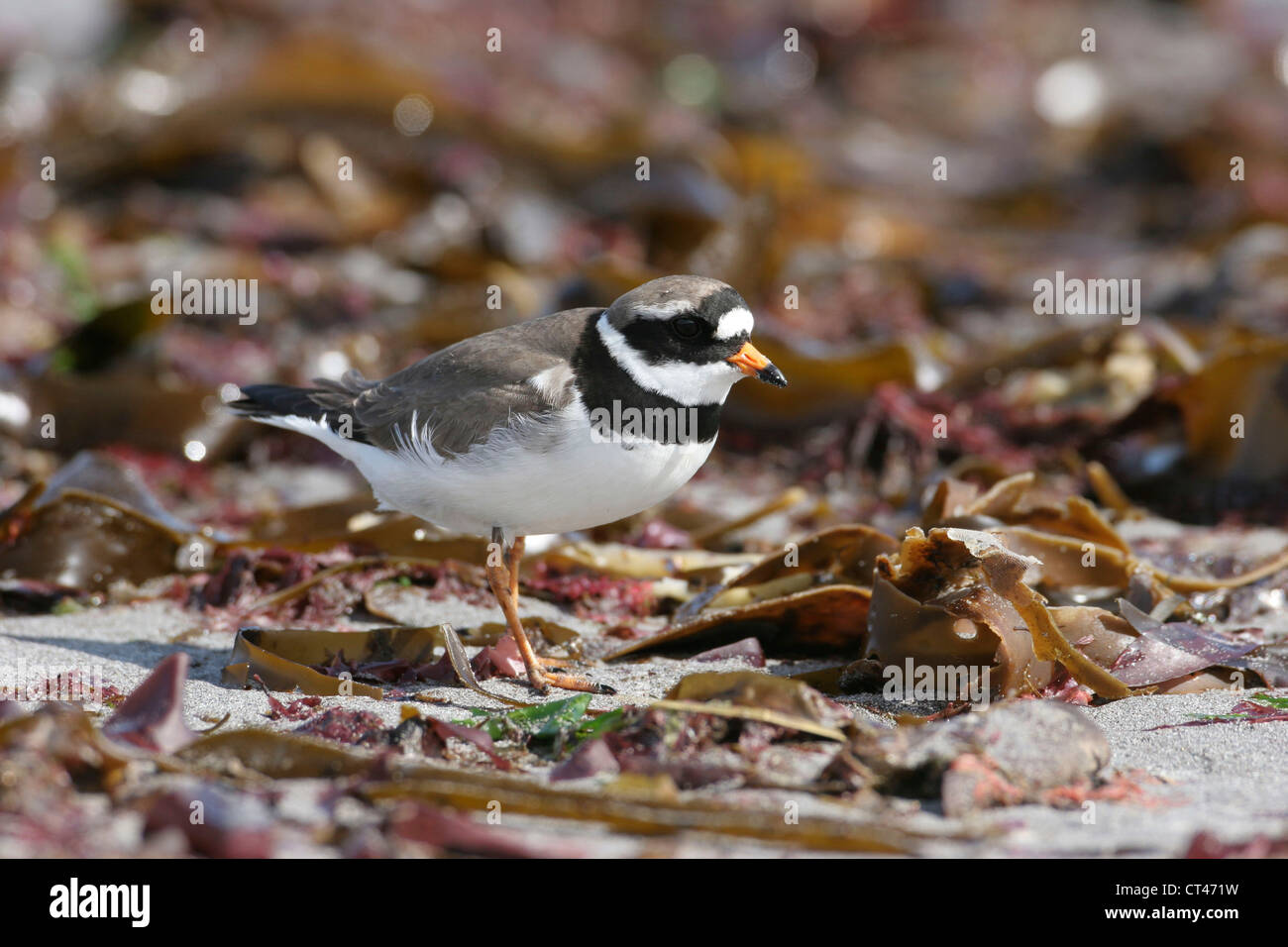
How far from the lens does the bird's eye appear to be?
3.96 meters

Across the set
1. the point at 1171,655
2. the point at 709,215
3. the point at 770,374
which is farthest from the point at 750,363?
the point at 709,215

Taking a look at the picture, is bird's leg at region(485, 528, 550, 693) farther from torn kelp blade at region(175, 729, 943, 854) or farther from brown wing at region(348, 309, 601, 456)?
torn kelp blade at region(175, 729, 943, 854)

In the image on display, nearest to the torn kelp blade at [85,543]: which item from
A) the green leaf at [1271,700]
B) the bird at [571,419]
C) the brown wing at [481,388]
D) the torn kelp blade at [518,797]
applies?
the brown wing at [481,388]

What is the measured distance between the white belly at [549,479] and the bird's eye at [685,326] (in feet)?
1.09

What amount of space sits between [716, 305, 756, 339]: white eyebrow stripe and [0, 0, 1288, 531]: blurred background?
5.03 ft

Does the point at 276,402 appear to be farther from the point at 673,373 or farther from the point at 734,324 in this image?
the point at 734,324

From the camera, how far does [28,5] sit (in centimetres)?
1122

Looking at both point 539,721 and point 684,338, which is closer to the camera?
point 539,721

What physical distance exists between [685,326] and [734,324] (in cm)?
16

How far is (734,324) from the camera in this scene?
13.1 ft

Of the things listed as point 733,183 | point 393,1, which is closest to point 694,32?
point 393,1

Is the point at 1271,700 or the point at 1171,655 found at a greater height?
the point at 1171,655
